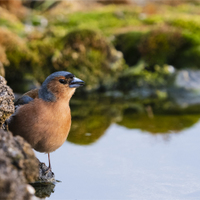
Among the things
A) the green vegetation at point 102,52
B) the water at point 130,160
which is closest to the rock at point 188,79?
the green vegetation at point 102,52

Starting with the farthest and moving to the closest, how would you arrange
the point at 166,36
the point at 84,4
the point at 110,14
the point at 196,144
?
the point at 84,4
the point at 110,14
the point at 166,36
the point at 196,144

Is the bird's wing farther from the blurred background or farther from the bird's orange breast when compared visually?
the blurred background

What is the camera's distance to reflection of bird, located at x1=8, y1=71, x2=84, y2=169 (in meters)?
4.36

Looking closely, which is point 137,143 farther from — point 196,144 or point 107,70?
point 107,70

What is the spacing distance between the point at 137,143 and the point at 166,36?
662 cm

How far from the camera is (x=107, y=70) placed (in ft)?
37.5

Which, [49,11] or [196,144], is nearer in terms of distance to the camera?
[196,144]

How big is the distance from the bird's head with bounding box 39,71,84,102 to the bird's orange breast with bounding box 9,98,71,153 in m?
0.09

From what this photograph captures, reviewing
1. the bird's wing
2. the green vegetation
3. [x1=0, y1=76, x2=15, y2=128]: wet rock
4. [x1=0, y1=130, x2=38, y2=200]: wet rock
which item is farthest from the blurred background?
[x1=0, y1=130, x2=38, y2=200]: wet rock

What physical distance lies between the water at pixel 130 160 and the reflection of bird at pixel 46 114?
59 centimetres

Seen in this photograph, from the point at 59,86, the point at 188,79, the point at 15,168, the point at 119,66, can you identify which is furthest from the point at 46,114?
the point at 188,79

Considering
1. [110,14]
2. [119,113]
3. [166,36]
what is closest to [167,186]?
[119,113]

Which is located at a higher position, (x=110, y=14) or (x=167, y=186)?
(x=110, y=14)

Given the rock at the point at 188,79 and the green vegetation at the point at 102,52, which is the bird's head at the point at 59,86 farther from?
the rock at the point at 188,79
